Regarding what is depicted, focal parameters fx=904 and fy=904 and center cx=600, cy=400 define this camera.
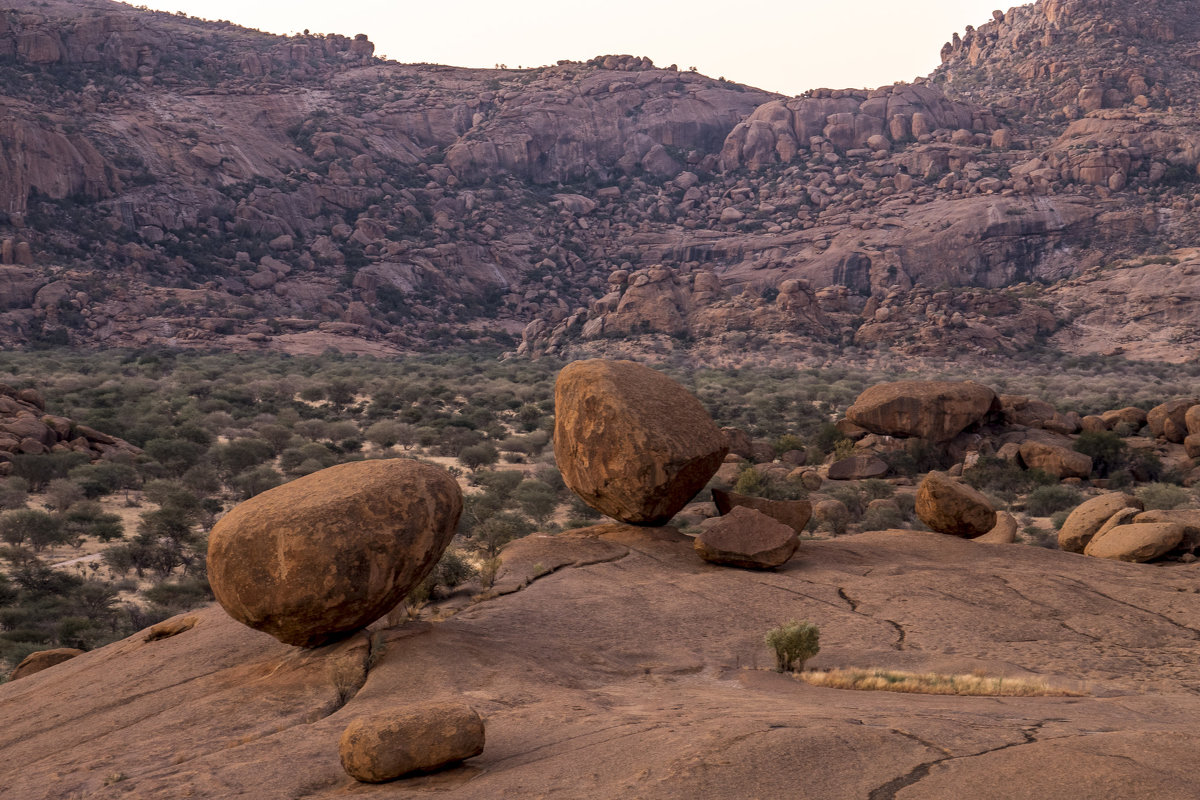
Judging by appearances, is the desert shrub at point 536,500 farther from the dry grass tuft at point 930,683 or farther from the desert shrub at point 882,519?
the dry grass tuft at point 930,683

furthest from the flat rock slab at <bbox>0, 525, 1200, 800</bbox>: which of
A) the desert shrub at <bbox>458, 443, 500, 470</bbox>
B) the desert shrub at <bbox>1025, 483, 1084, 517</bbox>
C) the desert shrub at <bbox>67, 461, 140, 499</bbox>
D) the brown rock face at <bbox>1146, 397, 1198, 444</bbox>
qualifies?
the brown rock face at <bbox>1146, 397, 1198, 444</bbox>

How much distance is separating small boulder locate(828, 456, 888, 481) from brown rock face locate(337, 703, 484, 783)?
22.9 m

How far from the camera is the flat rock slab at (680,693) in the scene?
5.21 metres

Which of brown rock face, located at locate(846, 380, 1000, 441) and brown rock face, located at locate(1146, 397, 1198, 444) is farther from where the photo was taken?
brown rock face, located at locate(1146, 397, 1198, 444)

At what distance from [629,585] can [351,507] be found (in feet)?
13.9

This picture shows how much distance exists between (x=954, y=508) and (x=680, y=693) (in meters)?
8.69

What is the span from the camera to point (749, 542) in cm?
1224

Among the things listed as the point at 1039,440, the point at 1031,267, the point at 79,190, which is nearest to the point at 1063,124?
the point at 1031,267

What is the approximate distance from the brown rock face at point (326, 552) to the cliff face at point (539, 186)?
2305 inches

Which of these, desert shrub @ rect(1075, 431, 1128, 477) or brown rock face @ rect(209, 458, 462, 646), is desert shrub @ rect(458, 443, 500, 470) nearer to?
desert shrub @ rect(1075, 431, 1128, 477)

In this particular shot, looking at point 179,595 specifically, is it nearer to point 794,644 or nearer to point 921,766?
point 794,644

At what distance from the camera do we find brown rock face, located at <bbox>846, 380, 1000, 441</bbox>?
2694 centimetres

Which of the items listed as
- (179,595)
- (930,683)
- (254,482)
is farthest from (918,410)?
(179,595)

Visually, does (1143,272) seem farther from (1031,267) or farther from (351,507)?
(351,507)
